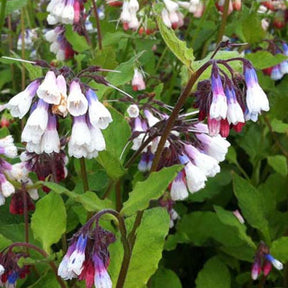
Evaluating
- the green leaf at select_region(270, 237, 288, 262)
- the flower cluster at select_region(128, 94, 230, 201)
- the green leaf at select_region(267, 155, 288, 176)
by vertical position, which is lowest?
the green leaf at select_region(267, 155, 288, 176)

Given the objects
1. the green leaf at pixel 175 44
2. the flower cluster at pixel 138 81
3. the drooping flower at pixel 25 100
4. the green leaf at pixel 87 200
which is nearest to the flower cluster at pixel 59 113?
the drooping flower at pixel 25 100

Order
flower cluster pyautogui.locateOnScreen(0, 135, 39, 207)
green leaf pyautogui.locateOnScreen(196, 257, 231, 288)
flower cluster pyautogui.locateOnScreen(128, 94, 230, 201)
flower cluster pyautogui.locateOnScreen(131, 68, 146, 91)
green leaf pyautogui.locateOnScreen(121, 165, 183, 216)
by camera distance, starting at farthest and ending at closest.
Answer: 1. flower cluster pyautogui.locateOnScreen(131, 68, 146, 91)
2. green leaf pyautogui.locateOnScreen(196, 257, 231, 288)
3. flower cluster pyautogui.locateOnScreen(0, 135, 39, 207)
4. flower cluster pyautogui.locateOnScreen(128, 94, 230, 201)
5. green leaf pyautogui.locateOnScreen(121, 165, 183, 216)

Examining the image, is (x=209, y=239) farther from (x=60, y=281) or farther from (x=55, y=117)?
(x=55, y=117)

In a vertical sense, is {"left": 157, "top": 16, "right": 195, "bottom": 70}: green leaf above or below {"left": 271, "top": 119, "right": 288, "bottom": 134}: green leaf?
above

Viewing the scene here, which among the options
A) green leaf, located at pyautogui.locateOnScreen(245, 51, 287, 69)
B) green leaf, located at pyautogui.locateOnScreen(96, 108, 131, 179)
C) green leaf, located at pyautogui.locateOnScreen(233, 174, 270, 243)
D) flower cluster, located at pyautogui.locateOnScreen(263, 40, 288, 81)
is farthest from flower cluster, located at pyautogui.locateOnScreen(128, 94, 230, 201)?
flower cluster, located at pyautogui.locateOnScreen(263, 40, 288, 81)

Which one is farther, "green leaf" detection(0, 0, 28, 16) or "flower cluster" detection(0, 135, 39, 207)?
"green leaf" detection(0, 0, 28, 16)

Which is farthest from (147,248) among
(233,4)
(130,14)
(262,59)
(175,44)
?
(233,4)

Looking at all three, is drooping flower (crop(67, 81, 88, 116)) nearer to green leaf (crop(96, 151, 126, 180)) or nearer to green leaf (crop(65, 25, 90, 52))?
green leaf (crop(96, 151, 126, 180))
